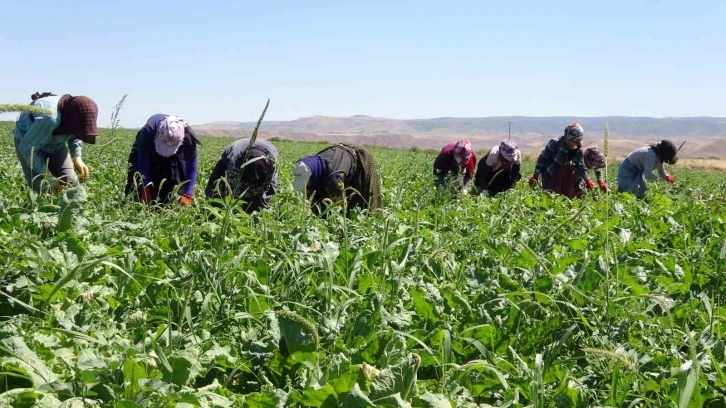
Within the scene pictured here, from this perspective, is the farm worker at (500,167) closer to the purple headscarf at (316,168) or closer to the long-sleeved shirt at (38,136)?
the purple headscarf at (316,168)

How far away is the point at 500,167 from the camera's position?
8266 millimetres

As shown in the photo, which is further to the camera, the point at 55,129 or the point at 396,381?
the point at 55,129

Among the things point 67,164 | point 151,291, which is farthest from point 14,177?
point 151,291

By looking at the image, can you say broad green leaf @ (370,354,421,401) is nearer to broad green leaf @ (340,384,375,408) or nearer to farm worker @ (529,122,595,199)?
broad green leaf @ (340,384,375,408)

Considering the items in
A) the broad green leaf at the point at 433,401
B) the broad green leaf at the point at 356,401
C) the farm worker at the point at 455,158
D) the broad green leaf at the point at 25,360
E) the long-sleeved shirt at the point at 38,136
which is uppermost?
the long-sleeved shirt at the point at 38,136

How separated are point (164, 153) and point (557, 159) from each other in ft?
16.9

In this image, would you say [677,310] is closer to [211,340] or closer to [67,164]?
[211,340]

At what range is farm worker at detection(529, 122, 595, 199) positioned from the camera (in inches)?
338

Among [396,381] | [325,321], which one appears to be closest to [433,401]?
[396,381]

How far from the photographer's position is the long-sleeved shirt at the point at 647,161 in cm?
906

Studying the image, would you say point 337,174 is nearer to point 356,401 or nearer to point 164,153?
point 164,153

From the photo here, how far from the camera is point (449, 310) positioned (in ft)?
8.61

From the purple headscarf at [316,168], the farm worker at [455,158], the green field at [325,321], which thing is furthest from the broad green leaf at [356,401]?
the farm worker at [455,158]

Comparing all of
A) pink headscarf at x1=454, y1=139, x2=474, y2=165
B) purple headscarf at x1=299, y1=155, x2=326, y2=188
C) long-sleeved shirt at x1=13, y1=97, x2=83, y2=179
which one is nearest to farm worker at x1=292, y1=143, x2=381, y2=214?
purple headscarf at x1=299, y1=155, x2=326, y2=188
